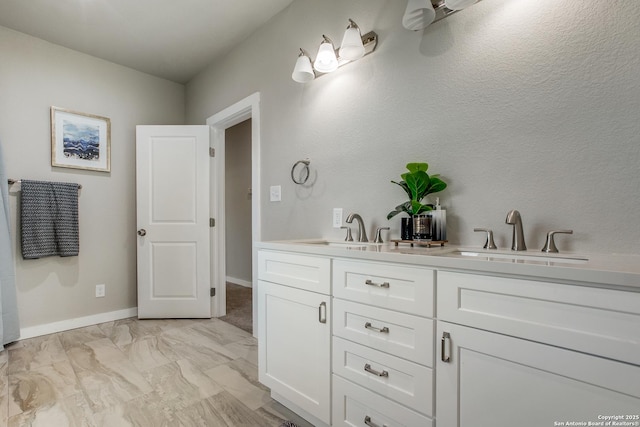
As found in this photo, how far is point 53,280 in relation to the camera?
277cm

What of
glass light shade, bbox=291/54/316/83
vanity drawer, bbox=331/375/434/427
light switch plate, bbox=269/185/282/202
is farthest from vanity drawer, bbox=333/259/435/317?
glass light shade, bbox=291/54/316/83

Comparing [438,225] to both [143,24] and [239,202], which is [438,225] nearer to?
[143,24]

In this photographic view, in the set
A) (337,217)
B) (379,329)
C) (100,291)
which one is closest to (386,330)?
(379,329)

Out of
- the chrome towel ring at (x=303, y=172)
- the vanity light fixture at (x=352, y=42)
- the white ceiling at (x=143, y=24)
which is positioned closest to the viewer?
the vanity light fixture at (x=352, y=42)

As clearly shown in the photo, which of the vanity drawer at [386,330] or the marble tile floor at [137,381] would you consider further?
Answer: the marble tile floor at [137,381]

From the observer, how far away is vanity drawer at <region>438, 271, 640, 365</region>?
0.73m

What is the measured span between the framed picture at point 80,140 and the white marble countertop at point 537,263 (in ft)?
8.73

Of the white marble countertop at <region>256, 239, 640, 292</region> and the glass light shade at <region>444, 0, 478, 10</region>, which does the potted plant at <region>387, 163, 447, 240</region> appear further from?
the glass light shade at <region>444, 0, 478, 10</region>

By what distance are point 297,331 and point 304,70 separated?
1.57 metres

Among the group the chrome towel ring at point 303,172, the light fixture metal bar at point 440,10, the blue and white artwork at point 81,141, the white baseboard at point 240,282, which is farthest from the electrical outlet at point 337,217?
the white baseboard at point 240,282

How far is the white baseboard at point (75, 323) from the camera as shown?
264cm

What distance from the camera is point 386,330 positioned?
3.83 feet

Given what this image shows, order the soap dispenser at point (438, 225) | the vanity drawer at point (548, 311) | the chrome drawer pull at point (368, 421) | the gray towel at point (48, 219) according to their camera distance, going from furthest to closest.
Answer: the gray towel at point (48, 219) → the soap dispenser at point (438, 225) → the chrome drawer pull at point (368, 421) → the vanity drawer at point (548, 311)

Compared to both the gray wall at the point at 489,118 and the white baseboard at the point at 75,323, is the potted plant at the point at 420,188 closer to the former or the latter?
the gray wall at the point at 489,118
